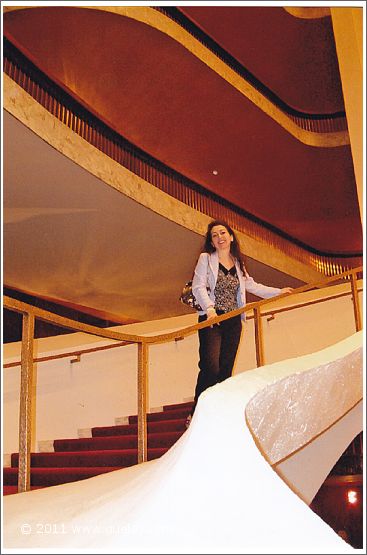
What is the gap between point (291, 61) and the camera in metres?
10.5

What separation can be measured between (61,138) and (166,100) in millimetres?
3262

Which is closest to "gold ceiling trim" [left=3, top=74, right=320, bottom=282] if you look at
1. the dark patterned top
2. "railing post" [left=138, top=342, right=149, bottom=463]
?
the dark patterned top

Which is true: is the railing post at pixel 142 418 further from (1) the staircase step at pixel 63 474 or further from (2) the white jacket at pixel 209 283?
(2) the white jacket at pixel 209 283

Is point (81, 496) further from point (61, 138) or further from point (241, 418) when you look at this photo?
point (61, 138)

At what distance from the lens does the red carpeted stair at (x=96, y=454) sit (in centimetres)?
389

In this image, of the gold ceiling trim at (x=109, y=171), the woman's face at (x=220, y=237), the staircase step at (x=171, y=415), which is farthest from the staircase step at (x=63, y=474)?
the gold ceiling trim at (x=109, y=171)

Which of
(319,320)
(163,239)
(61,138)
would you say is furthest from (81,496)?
(163,239)

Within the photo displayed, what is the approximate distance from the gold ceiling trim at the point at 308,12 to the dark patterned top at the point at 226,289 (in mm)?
7209

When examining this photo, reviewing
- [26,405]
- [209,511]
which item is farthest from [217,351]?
[209,511]

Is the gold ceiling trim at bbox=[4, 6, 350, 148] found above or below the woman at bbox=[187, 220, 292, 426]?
above

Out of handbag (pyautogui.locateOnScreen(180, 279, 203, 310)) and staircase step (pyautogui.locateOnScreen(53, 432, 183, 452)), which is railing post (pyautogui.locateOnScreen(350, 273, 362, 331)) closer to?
handbag (pyautogui.locateOnScreen(180, 279, 203, 310))

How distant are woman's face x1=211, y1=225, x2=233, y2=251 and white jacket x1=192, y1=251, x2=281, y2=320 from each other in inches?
2.2

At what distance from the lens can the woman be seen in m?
3.68

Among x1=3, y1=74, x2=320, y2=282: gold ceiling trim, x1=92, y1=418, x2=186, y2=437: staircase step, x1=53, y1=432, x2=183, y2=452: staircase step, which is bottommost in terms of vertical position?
x1=53, y1=432, x2=183, y2=452: staircase step
